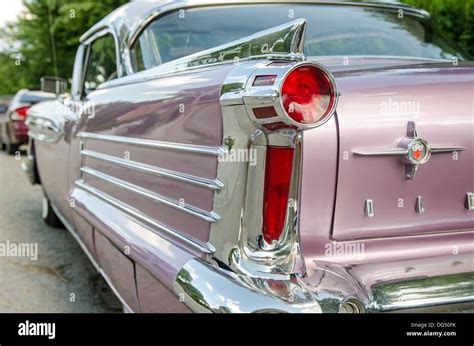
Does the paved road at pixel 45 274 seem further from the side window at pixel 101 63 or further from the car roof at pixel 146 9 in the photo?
the car roof at pixel 146 9

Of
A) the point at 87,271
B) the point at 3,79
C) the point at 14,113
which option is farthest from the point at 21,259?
the point at 3,79

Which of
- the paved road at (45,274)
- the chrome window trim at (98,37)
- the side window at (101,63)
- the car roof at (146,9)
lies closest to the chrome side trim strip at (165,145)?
the chrome window trim at (98,37)

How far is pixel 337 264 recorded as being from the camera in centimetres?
167

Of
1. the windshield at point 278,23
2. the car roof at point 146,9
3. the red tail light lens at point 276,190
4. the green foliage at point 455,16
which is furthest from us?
the green foliage at point 455,16

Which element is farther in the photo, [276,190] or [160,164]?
[160,164]

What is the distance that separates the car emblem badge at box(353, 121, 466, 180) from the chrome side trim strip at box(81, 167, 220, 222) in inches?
19.4

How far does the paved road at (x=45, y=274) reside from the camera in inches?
128

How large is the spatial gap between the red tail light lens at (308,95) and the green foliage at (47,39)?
8.10m

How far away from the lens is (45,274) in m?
3.76

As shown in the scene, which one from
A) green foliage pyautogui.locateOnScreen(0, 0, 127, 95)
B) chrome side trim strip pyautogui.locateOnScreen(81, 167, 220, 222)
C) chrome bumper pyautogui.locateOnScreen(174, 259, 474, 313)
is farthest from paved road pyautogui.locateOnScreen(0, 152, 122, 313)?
green foliage pyautogui.locateOnScreen(0, 0, 127, 95)

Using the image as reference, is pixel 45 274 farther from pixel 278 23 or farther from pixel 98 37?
pixel 278 23

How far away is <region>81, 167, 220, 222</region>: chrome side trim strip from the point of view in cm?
173

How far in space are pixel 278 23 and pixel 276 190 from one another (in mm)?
1461

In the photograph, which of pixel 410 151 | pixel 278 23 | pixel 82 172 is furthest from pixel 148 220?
pixel 278 23
